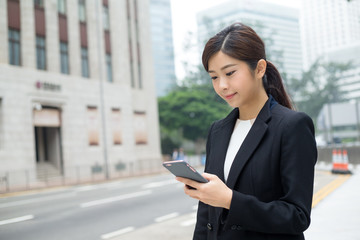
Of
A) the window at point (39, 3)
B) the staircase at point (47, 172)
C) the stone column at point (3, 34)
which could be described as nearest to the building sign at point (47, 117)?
the staircase at point (47, 172)

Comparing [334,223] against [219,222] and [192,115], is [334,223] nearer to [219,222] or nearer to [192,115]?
[219,222]

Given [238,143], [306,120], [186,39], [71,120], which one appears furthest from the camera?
[186,39]

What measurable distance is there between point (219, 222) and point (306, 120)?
0.62 meters

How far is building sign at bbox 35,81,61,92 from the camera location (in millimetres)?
19625

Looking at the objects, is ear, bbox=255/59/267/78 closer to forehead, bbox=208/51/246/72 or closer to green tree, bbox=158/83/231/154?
forehead, bbox=208/51/246/72

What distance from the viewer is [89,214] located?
28.0 ft

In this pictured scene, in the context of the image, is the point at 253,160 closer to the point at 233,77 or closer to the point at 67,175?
the point at 233,77

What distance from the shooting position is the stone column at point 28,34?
1839 cm

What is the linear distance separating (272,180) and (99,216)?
7.40 m

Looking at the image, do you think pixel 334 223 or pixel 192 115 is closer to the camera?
pixel 334 223

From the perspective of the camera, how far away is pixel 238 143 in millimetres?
1821

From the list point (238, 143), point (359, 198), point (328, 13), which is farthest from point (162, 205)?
point (328, 13)

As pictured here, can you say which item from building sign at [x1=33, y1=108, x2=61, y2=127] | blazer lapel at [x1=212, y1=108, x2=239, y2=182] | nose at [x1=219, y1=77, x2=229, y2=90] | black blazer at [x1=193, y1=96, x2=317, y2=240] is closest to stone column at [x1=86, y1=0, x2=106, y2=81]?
building sign at [x1=33, y1=108, x2=61, y2=127]

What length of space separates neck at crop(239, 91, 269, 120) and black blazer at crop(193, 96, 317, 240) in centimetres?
7
